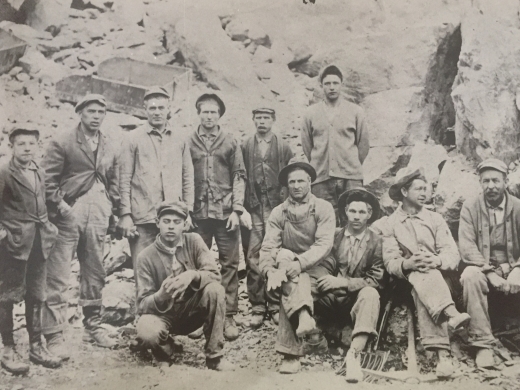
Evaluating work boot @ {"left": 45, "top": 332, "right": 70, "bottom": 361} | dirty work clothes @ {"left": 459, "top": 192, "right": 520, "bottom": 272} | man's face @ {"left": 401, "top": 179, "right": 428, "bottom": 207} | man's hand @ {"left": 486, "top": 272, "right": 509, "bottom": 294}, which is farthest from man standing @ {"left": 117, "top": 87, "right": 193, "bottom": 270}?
man's hand @ {"left": 486, "top": 272, "right": 509, "bottom": 294}

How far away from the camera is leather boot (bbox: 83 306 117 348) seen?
4957 mm

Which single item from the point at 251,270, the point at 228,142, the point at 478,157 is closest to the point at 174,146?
the point at 228,142

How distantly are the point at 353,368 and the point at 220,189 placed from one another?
1.99m

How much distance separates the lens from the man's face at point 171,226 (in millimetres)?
5027

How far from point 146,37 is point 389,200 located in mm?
2860

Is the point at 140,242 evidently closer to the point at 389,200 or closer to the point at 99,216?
the point at 99,216

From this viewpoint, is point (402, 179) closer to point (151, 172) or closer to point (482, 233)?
point (482, 233)

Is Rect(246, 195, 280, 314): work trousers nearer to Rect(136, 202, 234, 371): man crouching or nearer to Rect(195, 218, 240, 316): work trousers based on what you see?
Rect(195, 218, 240, 316): work trousers

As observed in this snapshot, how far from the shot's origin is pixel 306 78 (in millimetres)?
5352

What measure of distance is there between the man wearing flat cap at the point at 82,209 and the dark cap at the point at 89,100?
0.12 meters

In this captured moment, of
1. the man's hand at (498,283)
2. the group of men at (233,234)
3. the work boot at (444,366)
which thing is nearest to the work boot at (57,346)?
the group of men at (233,234)

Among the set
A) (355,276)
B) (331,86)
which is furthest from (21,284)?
(331,86)

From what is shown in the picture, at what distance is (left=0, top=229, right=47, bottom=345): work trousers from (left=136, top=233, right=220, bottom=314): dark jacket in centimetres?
90

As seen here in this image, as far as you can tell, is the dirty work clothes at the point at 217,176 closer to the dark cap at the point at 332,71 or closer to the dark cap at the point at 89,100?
the dark cap at the point at 89,100
